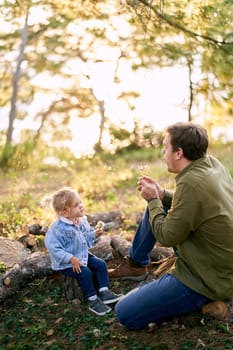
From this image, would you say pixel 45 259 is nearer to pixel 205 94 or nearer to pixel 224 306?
pixel 224 306

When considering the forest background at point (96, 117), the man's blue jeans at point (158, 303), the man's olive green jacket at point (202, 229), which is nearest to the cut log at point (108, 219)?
the forest background at point (96, 117)

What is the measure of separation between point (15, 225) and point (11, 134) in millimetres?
10969

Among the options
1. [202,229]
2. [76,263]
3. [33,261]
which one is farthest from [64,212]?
[202,229]

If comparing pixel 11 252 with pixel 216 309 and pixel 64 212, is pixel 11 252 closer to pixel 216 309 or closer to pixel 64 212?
pixel 64 212

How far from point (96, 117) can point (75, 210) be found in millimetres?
15348

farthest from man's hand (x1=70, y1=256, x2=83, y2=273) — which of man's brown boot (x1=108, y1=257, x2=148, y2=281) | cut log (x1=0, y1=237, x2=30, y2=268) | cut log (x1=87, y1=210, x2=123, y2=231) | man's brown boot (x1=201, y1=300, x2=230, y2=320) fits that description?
cut log (x1=87, y1=210, x2=123, y2=231)

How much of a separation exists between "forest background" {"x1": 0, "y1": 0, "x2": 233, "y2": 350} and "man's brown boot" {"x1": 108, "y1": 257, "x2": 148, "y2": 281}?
101 millimetres

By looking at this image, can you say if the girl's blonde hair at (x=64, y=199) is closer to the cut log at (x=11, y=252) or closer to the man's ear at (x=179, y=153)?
the man's ear at (x=179, y=153)

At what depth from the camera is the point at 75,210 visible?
13.5 feet

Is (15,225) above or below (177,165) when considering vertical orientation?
below

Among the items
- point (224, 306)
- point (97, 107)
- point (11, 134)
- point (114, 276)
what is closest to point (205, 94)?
point (114, 276)

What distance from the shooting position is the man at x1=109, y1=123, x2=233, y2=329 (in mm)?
3404

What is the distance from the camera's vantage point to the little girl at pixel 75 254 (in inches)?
158

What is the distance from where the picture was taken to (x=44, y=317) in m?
4.12
